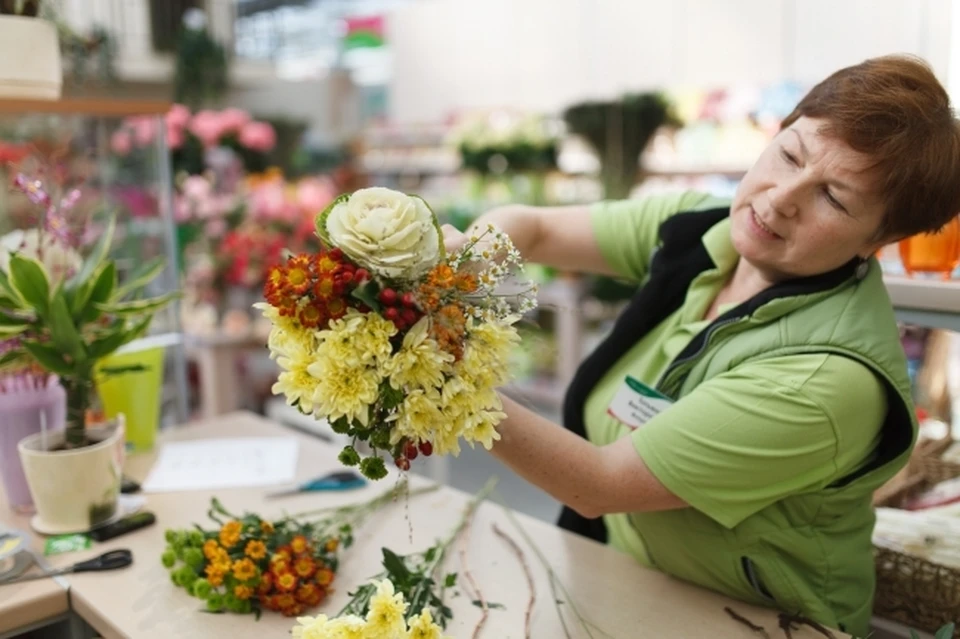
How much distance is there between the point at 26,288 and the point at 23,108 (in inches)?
20.6

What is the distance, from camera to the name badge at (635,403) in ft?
4.42

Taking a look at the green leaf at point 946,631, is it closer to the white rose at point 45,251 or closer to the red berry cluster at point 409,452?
the red berry cluster at point 409,452

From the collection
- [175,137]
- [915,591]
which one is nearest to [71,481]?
[915,591]

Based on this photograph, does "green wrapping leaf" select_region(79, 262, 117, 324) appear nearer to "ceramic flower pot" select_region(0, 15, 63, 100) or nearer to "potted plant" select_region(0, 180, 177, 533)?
"potted plant" select_region(0, 180, 177, 533)

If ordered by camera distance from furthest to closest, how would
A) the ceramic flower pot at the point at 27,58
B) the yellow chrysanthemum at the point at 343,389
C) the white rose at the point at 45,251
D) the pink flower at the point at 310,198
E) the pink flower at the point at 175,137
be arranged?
the pink flower at the point at 175,137 → the pink flower at the point at 310,198 → the ceramic flower pot at the point at 27,58 → the white rose at the point at 45,251 → the yellow chrysanthemum at the point at 343,389

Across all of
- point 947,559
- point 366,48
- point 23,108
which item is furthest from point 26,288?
point 366,48

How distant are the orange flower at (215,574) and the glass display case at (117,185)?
2.22 ft

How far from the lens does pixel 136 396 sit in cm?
187

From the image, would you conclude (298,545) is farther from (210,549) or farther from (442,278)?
(442,278)

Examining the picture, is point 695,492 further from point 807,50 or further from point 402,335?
point 807,50

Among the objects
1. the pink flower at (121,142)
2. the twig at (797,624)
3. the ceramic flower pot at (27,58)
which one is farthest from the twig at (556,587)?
the pink flower at (121,142)

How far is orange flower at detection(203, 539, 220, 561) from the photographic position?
49.8 inches

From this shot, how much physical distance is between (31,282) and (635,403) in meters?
1.01

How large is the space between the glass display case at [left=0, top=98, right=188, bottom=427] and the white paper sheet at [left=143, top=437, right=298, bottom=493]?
0.52 ft
